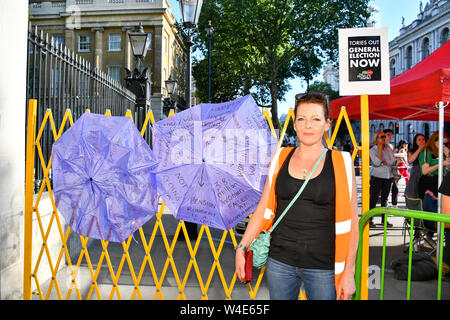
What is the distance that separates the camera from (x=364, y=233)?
2959 millimetres

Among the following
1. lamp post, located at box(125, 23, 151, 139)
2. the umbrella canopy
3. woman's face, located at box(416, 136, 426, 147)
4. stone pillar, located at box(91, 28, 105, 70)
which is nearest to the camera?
the umbrella canopy

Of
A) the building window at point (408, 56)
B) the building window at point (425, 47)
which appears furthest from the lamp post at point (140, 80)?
the building window at point (408, 56)

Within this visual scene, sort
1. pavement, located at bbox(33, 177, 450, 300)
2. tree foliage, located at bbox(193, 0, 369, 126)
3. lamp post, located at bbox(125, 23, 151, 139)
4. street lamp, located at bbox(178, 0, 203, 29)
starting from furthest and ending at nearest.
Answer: tree foliage, located at bbox(193, 0, 369, 126), lamp post, located at bbox(125, 23, 151, 139), street lamp, located at bbox(178, 0, 203, 29), pavement, located at bbox(33, 177, 450, 300)

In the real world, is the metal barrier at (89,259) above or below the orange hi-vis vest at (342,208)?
below

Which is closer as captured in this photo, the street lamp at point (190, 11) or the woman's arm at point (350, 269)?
the woman's arm at point (350, 269)

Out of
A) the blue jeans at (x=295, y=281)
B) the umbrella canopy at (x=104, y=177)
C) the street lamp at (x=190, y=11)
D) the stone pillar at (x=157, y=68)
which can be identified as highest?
the stone pillar at (x=157, y=68)

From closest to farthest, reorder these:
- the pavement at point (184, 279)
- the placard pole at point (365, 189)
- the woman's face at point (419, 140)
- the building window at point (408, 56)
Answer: the placard pole at point (365, 189) < the pavement at point (184, 279) < the woman's face at point (419, 140) < the building window at point (408, 56)

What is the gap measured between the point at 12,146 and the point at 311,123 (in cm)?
294

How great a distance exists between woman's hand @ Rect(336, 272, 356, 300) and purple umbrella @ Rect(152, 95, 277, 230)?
3.45 ft

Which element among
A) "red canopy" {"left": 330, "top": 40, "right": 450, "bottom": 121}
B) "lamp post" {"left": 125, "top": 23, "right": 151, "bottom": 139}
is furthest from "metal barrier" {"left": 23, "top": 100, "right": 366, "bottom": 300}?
"lamp post" {"left": 125, "top": 23, "right": 151, "bottom": 139}

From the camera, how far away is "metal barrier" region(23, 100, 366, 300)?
3512 mm

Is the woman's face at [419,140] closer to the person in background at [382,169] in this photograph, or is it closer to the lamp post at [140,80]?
the person in background at [382,169]

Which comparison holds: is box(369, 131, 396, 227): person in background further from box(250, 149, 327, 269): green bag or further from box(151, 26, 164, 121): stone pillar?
box(151, 26, 164, 121): stone pillar

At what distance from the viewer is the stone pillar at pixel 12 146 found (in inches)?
139
